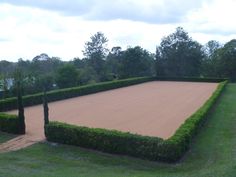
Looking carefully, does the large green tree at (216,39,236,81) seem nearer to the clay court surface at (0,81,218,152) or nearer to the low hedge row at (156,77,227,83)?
the low hedge row at (156,77,227,83)

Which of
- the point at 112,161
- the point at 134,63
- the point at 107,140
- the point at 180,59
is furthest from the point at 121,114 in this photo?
the point at 180,59

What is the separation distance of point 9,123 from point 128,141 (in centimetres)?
625

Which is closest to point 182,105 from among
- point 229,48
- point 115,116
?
point 115,116

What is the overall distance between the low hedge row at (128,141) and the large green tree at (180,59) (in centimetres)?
4131

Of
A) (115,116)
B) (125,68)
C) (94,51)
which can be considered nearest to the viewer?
(115,116)

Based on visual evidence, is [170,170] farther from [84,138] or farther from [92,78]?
[92,78]

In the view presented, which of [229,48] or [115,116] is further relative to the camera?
[229,48]

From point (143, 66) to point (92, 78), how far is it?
30.9ft

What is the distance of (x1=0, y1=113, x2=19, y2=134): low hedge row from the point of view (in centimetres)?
1641

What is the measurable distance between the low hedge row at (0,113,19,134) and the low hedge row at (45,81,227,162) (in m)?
2.04

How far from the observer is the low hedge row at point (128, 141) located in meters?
12.1

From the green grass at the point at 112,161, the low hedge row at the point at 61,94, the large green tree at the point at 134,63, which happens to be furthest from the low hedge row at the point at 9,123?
the large green tree at the point at 134,63

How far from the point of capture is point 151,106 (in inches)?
971

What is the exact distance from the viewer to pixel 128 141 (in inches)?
507
